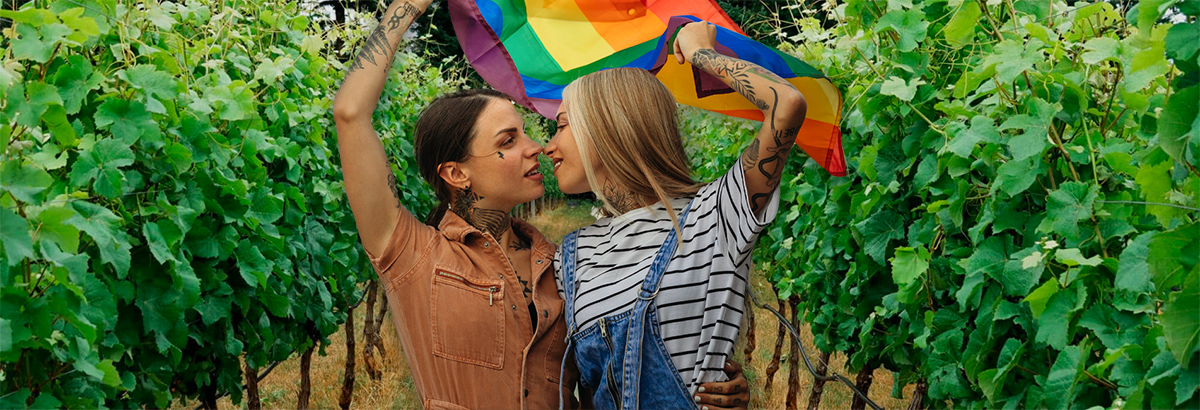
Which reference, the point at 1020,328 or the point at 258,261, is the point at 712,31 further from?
the point at 258,261

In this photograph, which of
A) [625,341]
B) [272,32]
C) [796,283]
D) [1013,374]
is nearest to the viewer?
[1013,374]

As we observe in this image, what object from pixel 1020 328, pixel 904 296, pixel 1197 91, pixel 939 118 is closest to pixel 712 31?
pixel 939 118

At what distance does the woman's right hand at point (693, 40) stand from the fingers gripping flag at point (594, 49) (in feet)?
1.08

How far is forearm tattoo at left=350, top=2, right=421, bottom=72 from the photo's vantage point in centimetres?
212

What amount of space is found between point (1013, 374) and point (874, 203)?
791mm

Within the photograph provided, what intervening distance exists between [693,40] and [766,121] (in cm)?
38

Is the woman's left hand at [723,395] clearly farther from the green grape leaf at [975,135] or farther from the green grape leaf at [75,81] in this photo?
the green grape leaf at [75,81]

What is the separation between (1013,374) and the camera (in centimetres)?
184

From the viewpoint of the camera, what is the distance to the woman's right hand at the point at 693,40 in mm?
2219

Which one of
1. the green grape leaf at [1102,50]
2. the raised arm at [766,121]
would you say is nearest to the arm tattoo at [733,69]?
the raised arm at [766,121]

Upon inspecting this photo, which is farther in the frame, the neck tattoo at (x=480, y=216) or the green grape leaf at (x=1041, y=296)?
the neck tattoo at (x=480, y=216)

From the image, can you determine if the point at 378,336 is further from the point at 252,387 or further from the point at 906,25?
the point at 906,25

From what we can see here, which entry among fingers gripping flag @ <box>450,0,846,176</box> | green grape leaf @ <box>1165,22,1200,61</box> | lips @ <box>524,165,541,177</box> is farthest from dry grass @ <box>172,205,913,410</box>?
green grape leaf @ <box>1165,22,1200,61</box>

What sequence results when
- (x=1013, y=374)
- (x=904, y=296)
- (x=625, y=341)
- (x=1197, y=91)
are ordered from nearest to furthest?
(x=1197, y=91), (x=1013, y=374), (x=625, y=341), (x=904, y=296)
